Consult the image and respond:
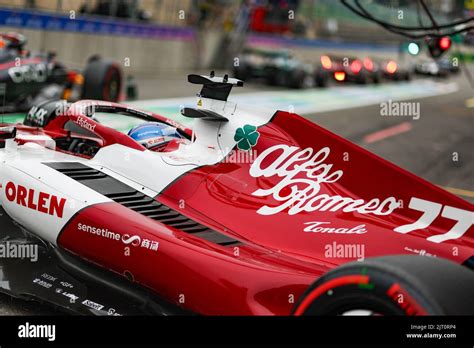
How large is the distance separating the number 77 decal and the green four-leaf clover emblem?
3.42 ft

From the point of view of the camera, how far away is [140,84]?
19750 mm

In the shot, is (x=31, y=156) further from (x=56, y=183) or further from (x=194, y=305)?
(x=194, y=305)

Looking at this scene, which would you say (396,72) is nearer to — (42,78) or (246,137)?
(42,78)

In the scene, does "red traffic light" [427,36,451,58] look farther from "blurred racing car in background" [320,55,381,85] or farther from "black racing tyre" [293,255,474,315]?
"blurred racing car in background" [320,55,381,85]

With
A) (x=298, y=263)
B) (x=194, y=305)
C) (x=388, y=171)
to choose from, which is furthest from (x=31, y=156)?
(x=388, y=171)

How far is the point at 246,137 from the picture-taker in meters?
4.38

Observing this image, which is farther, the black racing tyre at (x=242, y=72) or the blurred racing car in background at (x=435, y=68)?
the blurred racing car in background at (x=435, y=68)

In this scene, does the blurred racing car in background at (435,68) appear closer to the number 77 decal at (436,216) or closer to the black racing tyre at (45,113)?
the black racing tyre at (45,113)

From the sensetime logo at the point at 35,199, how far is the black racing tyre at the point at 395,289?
1841mm

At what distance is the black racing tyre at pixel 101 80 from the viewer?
1218 centimetres

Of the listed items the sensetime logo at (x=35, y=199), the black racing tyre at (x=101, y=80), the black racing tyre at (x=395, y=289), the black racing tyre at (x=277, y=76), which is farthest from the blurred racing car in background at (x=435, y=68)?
the black racing tyre at (x=395, y=289)

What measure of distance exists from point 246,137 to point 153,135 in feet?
3.66

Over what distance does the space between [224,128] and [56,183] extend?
3.65ft

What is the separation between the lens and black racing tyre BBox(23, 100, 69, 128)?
5660 mm
